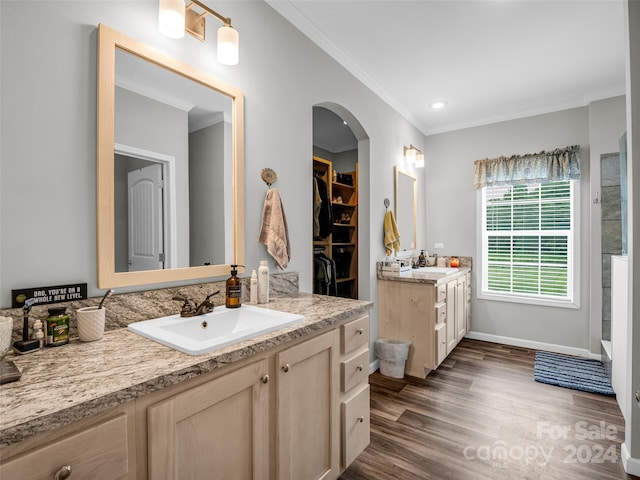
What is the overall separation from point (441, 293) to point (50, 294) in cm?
278

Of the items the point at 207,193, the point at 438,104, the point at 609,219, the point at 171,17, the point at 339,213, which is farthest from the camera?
the point at 339,213

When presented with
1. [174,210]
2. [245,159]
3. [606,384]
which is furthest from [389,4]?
[606,384]

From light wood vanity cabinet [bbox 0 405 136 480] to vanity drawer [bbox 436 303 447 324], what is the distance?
259 centimetres

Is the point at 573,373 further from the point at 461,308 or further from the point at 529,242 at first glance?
the point at 529,242

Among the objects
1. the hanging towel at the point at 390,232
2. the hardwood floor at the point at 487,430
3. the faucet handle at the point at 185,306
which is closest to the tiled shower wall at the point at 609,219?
the hardwood floor at the point at 487,430

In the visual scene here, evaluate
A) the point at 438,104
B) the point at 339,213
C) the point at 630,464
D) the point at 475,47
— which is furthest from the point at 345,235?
the point at 630,464

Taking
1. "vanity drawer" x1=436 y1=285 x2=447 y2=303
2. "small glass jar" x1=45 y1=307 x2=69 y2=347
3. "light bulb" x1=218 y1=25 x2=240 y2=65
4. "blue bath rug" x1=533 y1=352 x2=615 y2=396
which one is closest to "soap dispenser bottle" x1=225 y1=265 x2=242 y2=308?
"small glass jar" x1=45 y1=307 x2=69 y2=347

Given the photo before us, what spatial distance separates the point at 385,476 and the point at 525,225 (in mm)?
3239

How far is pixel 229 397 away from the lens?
1.02 meters

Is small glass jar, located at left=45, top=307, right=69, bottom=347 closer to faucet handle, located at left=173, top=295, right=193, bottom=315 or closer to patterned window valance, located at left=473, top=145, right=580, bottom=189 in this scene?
faucet handle, located at left=173, top=295, right=193, bottom=315

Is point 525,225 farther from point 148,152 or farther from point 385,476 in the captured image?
point 148,152

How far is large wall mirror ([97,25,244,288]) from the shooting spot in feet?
4.04

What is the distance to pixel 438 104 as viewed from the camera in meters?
3.55

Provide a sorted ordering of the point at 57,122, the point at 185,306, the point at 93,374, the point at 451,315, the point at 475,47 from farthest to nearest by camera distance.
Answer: the point at 451,315 → the point at 475,47 → the point at 185,306 → the point at 57,122 → the point at 93,374
